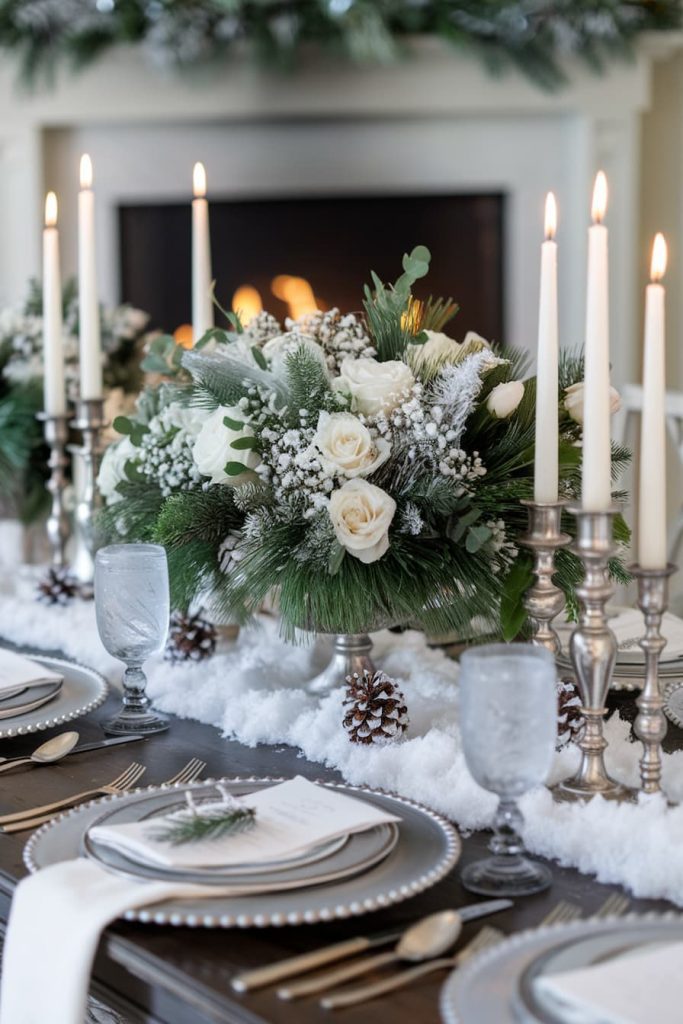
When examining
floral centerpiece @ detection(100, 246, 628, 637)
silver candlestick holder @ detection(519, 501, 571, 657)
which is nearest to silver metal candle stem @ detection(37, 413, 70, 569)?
floral centerpiece @ detection(100, 246, 628, 637)

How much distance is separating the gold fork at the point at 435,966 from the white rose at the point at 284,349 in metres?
0.55

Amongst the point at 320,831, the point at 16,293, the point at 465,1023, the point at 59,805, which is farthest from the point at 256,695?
the point at 16,293

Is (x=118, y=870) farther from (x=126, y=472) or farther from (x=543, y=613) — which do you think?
(x=126, y=472)

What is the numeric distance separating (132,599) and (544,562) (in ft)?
1.19

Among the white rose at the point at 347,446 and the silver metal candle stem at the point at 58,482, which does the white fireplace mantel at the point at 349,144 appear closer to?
the silver metal candle stem at the point at 58,482

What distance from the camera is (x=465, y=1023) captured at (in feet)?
2.17

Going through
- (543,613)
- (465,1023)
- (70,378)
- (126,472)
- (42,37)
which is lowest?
(465,1023)

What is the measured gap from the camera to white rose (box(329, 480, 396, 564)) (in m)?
1.10

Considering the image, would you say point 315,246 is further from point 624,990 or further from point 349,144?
point 624,990

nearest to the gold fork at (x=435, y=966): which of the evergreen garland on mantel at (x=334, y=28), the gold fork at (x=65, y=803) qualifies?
the gold fork at (x=65, y=803)

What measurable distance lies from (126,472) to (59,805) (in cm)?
41

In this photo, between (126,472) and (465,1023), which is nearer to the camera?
(465,1023)

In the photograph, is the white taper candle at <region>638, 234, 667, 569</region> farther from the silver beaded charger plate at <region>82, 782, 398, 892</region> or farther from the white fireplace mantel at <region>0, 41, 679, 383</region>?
the white fireplace mantel at <region>0, 41, 679, 383</region>

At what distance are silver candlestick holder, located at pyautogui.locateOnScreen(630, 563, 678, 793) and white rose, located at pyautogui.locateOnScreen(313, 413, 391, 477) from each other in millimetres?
270
